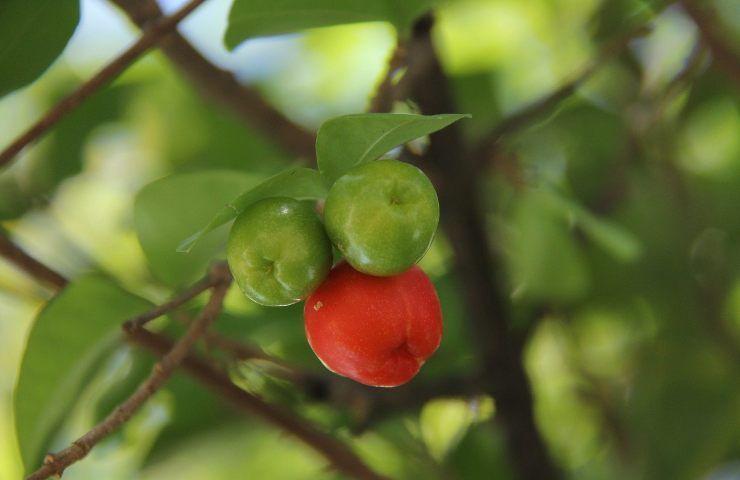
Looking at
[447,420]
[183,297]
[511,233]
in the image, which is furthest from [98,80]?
[447,420]

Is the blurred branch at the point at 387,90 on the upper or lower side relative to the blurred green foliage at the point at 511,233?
upper

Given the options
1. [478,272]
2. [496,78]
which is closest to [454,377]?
[478,272]

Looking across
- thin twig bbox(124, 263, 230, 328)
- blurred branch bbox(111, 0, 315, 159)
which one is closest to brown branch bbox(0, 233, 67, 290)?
thin twig bbox(124, 263, 230, 328)

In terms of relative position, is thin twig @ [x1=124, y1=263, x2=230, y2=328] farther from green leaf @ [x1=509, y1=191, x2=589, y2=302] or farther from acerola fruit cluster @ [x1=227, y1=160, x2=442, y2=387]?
green leaf @ [x1=509, y1=191, x2=589, y2=302]

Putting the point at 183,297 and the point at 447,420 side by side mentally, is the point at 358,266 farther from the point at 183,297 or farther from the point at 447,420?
the point at 447,420

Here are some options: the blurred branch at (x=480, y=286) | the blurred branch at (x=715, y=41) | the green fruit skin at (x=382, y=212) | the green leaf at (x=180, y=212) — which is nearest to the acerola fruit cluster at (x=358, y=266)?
the green fruit skin at (x=382, y=212)

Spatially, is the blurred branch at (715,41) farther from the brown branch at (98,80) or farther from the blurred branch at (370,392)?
the brown branch at (98,80)

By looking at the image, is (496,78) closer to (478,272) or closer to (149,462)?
(478,272)
